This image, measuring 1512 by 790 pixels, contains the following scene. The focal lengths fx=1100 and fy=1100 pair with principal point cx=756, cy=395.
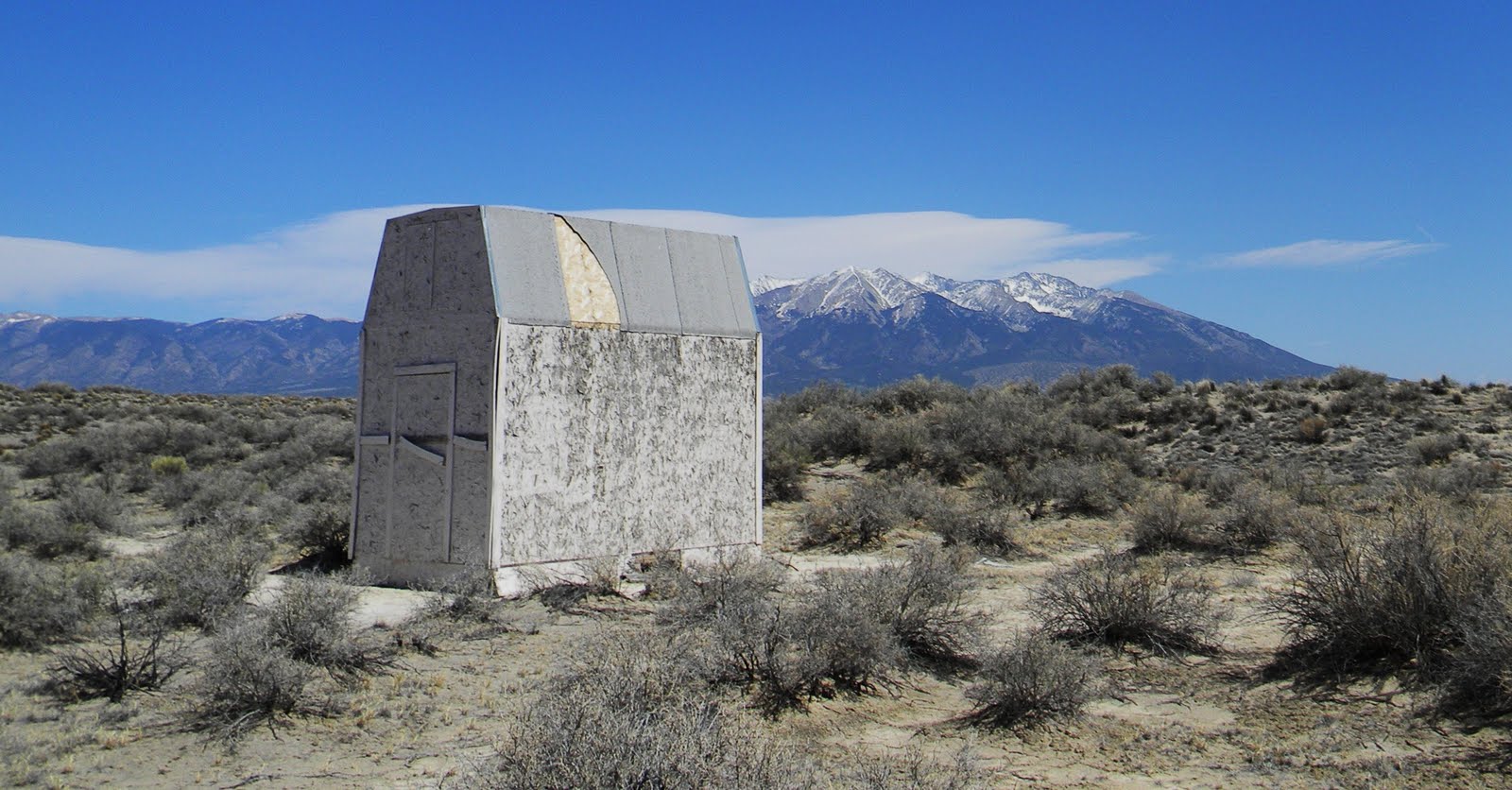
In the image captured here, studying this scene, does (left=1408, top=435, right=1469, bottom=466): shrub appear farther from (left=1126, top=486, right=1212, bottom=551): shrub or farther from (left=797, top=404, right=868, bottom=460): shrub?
(left=797, top=404, right=868, bottom=460): shrub

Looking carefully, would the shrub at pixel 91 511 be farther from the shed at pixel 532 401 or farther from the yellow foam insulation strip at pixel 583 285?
the yellow foam insulation strip at pixel 583 285

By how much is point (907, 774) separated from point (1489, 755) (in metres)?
3.07

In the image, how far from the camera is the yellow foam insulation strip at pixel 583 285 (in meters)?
11.6

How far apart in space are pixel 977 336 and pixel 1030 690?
13673 centimetres

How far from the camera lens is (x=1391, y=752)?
5.83 meters

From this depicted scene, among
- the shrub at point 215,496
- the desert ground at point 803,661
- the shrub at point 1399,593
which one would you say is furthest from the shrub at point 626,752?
the shrub at point 215,496

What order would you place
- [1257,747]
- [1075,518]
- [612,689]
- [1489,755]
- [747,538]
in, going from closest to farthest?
[612,689] → [1489,755] → [1257,747] → [747,538] → [1075,518]

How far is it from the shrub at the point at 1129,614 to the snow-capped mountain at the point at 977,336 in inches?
4159

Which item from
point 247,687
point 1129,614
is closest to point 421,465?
point 247,687

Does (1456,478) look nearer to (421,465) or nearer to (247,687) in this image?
(421,465)

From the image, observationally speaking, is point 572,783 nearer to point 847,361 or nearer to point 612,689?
point 612,689

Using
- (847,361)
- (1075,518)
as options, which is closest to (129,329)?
(847,361)

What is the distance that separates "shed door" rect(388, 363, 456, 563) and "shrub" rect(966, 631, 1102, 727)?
6137 mm

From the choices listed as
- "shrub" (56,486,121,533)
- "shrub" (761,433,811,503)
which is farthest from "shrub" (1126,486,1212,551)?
"shrub" (56,486,121,533)
